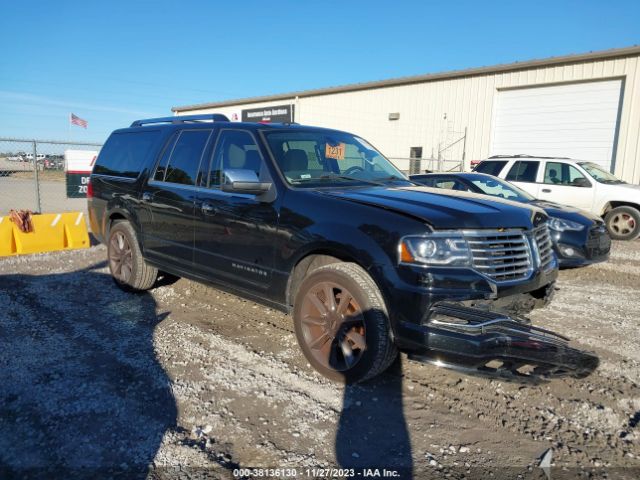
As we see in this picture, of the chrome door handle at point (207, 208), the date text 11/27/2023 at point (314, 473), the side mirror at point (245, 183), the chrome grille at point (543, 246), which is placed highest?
the side mirror at point (245, 183)

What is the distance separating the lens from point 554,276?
3.75 metres

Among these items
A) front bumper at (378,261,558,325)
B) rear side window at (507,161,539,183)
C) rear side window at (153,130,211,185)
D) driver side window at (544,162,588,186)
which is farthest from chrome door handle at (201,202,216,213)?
driver side window at (544,162,588,186)

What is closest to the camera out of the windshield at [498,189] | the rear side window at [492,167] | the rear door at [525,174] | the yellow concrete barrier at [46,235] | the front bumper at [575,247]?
the front bumper at [575,247]

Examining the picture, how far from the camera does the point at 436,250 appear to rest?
10.1 feet

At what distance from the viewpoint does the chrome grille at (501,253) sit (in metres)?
3.12

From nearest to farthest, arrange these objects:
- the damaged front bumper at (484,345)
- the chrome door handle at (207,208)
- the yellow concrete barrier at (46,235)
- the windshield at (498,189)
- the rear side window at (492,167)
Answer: the damaged front bumper at (484,345)
the chrome door handle at (207,208)
the windshield at (498,189)
the yellow concrete barrier at (46,235)
the rear side window at (492,167)

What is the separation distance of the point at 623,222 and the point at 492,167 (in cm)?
318

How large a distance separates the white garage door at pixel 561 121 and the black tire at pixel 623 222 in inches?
276

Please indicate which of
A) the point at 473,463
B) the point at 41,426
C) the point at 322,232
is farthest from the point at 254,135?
the point at 473,463

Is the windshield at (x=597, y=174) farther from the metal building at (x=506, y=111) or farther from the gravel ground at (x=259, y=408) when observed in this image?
the gravel ground at (x=259, y=408)

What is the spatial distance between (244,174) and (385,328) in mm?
1673

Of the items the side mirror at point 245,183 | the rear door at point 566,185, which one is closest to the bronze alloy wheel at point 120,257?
the side mirror at point 245,183

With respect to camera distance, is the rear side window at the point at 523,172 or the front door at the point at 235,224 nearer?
the front door at the point at 235,224

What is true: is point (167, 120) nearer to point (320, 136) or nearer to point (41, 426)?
point (320, 136)
